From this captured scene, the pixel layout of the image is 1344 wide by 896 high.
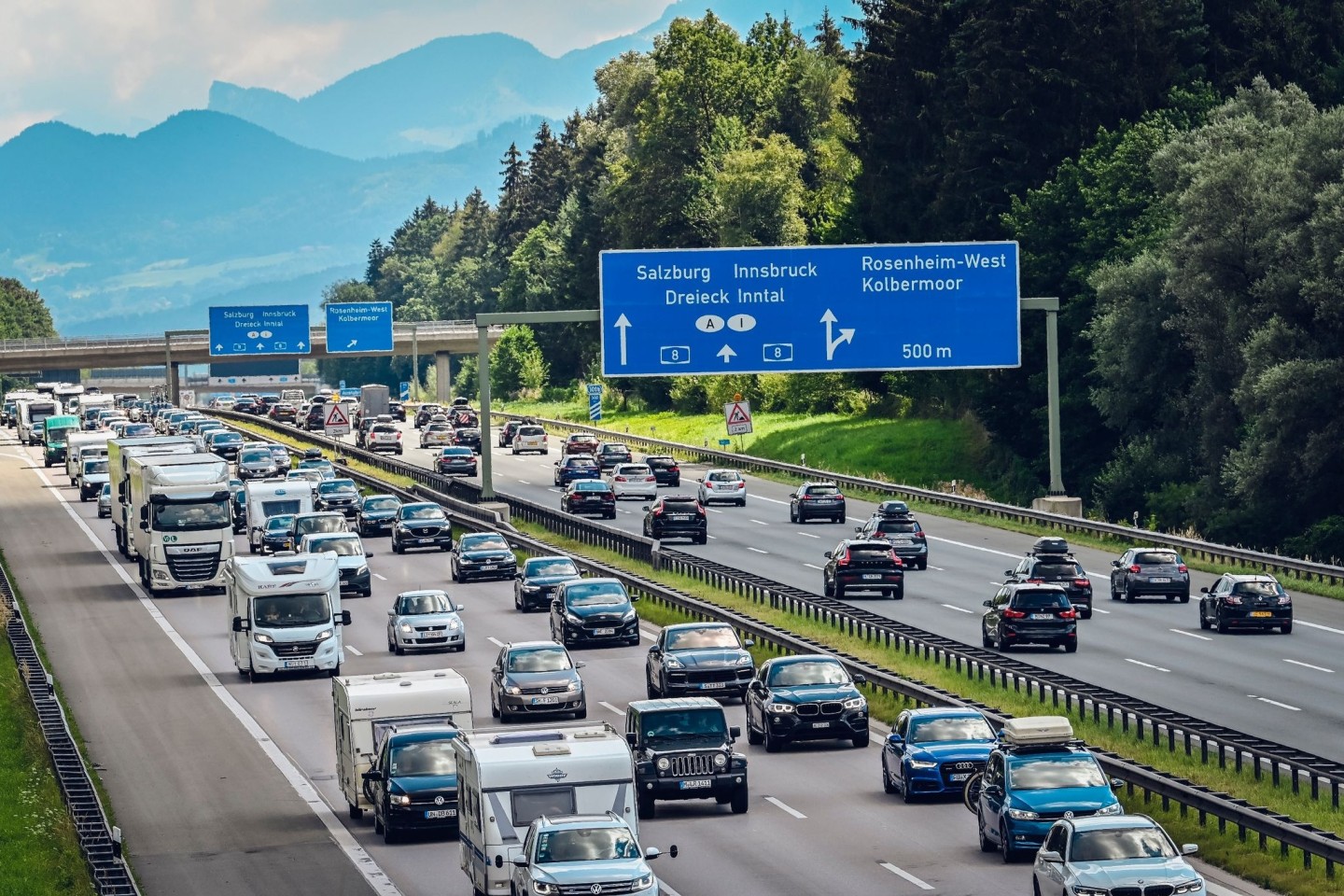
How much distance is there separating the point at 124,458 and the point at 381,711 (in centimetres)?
4161

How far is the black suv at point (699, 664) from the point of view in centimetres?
4006

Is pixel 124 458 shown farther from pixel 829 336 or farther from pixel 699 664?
pixel 699 664

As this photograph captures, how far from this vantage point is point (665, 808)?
31578 mm

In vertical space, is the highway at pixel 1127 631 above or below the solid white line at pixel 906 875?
below

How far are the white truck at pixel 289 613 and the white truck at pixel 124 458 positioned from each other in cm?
2380

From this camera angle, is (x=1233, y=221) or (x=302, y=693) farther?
(x=1233, y=221)

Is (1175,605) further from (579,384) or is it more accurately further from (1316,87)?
(579,384)

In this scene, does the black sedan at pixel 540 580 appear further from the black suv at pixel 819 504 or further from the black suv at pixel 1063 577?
the black suv at pixel 819 504

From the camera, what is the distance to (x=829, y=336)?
61.9 meters

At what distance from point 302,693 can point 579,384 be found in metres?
122

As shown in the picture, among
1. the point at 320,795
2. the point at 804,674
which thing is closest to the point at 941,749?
the point at 804,674

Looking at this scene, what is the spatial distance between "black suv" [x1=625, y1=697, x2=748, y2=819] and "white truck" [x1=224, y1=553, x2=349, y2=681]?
53.8ft

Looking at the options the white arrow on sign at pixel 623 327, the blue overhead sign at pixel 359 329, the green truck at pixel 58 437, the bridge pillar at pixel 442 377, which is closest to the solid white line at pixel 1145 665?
the white arrow on sign at pixel 623 327

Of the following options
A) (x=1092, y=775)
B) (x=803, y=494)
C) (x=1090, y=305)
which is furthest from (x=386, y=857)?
(x=1090, y=305)
